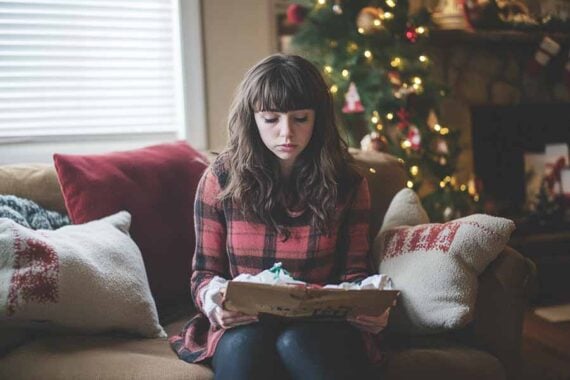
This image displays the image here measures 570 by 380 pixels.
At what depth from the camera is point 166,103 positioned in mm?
2693

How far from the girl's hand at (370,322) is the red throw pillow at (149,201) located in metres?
0.63

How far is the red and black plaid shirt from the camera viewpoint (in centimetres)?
154

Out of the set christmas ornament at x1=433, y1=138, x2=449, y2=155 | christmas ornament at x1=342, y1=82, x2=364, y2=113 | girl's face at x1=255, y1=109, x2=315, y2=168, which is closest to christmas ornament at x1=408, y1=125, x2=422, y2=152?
christmas ornament at x1=433, y1=138, x2=449, y2=155

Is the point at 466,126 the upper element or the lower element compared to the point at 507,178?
upper

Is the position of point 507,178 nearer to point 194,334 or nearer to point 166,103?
→ point 166,103

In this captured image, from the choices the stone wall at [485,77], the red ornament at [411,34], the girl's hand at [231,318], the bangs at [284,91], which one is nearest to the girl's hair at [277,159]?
the bangs at [284,91]

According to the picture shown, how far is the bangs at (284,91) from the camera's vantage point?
1.46m

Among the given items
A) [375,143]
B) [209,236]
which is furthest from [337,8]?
[209,236]

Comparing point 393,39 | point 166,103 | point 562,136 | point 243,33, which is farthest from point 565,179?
point 166,103

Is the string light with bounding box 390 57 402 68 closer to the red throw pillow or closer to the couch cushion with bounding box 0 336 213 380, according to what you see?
the red throw pillow

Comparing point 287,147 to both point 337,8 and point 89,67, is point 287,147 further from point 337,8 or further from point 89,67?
point 337,8

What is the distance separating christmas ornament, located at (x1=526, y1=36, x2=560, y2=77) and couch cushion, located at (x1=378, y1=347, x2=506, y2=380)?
2553 millimetres

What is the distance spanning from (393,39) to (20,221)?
190 centimetres

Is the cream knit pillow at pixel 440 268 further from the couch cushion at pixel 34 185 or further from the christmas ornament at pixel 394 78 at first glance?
the christmas ornament at pixel 394 78
